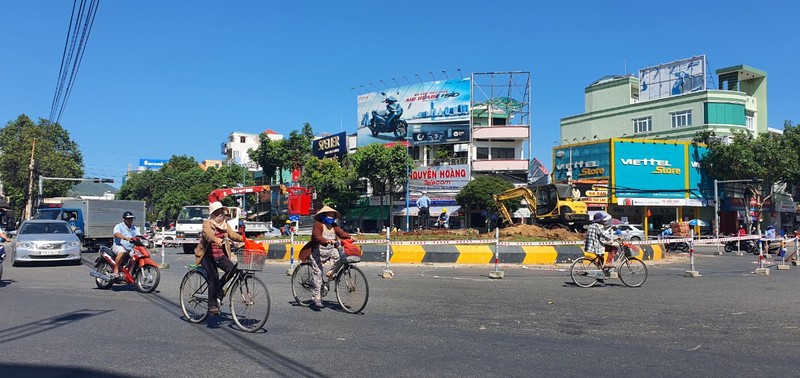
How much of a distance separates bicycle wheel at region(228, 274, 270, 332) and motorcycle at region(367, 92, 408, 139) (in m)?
45.9

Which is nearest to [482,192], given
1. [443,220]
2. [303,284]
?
[443,220]

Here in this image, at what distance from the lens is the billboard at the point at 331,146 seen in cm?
5478

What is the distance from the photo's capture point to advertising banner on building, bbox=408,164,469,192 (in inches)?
1928

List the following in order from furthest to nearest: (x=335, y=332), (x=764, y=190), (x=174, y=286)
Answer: (x=764, y=190), (x=174, y=286), (x=335, y=332)

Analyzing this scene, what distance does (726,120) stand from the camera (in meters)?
49.5

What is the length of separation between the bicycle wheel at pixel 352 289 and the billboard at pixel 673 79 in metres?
51.0

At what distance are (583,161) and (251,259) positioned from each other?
44075 mm

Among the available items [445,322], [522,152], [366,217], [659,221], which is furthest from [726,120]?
[445,322]

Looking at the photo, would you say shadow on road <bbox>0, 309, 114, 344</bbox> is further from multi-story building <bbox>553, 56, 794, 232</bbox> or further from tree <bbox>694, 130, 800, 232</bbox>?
tree <bbox>694, 130, 800, 232</bbox>

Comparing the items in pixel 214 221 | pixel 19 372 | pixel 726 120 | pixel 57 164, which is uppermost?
pixel 726 120

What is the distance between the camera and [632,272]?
1260 centimetres

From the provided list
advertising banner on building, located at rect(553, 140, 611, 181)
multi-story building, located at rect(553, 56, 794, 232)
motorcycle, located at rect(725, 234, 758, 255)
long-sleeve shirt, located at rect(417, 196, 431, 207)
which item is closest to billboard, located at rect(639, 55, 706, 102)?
multi-story building, located at rect(553, 56, 794, 232)

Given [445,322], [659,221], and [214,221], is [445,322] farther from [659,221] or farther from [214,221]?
[659,221]

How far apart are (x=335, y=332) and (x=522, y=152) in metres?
45.5
